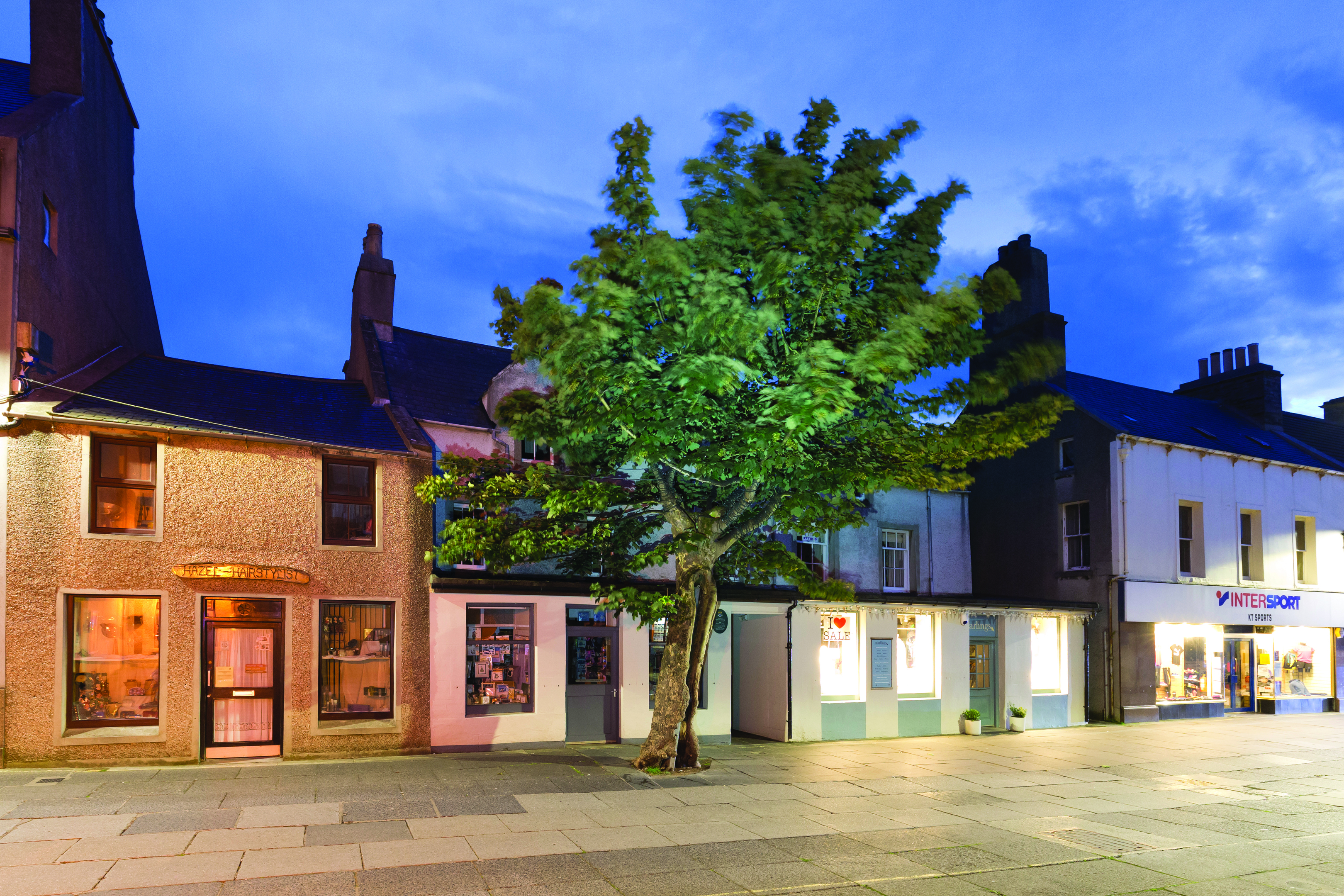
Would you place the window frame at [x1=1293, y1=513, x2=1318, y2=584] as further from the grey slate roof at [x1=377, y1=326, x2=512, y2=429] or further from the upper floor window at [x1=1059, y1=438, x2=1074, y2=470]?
the grey slate roof at [x1=377, y1=326, x2=512, y2=429]

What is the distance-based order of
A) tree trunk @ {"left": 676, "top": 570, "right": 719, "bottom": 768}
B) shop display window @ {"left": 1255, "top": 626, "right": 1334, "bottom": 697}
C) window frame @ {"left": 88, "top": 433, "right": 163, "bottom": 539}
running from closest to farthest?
window frame @ {"left": 88, "top": 433, "right": 163, "bottom": 539}, tree trunk @ {"left": 676, "top": 570, "right": 719, "bottom": 768}, shop display window @ {"left": 1255, "top": 626, "right": 1334, "bottom": 697}

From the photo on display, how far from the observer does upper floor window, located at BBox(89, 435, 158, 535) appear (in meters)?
14.9

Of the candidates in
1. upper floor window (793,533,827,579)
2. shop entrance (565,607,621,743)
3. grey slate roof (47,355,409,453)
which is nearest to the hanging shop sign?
grey slate roof (47,355,409,453)

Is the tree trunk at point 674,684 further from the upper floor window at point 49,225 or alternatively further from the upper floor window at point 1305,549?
the upper floor window at point 1305,549

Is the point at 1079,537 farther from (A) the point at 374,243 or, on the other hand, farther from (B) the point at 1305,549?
(A) the point at 374,243

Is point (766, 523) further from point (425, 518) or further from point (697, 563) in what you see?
point (425, 518)

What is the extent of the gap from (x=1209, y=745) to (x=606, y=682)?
1361 cm

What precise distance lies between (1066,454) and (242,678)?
22.1 metres

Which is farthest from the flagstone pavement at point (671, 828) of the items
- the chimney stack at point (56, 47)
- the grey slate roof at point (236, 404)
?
the chimney stack at point (56, 47)

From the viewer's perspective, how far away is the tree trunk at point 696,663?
→ 15227 millimetres

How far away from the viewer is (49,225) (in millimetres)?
15859

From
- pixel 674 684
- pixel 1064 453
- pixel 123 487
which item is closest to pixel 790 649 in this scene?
pixel 674 684

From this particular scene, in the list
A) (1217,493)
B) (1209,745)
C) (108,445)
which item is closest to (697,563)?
(108,445)

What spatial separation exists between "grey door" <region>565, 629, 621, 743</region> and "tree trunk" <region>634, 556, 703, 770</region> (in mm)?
3259
